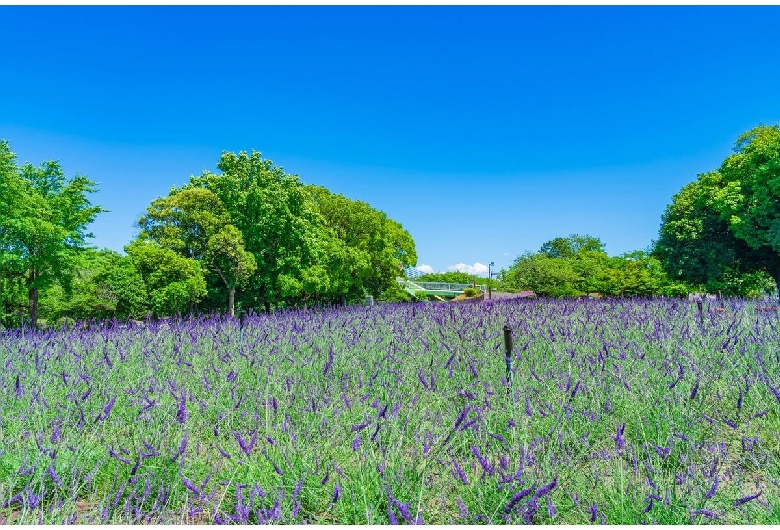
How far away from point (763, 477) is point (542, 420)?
1.36 meters

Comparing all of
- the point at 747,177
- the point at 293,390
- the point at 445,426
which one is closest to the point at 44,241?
the point at 293,390

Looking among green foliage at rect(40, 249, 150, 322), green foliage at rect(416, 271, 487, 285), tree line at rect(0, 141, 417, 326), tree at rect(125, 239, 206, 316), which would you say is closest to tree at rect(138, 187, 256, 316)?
tree line at rect(0, 141, 417, 326)

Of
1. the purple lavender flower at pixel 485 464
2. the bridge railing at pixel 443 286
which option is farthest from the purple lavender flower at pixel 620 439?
the bridge railing at pixel 443 286

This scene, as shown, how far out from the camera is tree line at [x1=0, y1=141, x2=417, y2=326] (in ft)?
46.4

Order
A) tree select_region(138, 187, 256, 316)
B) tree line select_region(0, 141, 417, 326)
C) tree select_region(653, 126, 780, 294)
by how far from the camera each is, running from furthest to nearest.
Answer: tree select_region(653, 126, 780, 294)
tree select_region(138, 187, 256, 316)
tree line select_region(0, 141, 417, 326)

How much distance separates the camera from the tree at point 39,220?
1250cm

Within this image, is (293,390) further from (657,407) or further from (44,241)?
(44,241)

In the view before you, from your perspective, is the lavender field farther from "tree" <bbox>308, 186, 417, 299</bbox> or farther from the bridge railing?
the bridge railing

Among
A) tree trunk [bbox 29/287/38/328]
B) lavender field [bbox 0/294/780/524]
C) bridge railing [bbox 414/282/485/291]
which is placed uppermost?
bridge railing [bbox 414/282/485/291]

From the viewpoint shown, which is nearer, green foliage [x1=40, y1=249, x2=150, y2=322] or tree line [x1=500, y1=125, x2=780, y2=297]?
green foliage [x1=40, y1=249, x2=150, y2=322]

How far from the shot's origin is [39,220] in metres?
13.0

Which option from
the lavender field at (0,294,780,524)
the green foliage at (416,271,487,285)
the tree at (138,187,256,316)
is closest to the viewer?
the lavender field at (0,294,780,524)

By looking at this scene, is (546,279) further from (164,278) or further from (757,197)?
(164,278)

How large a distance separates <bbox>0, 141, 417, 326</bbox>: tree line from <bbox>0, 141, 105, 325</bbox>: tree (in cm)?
4
